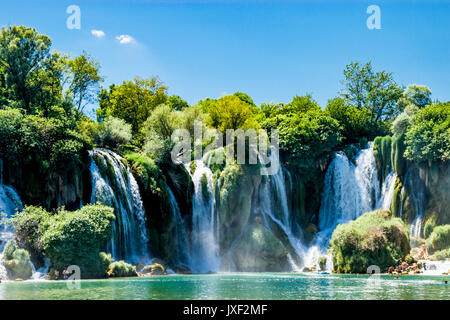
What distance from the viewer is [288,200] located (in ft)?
153

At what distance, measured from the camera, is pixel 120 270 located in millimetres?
30297

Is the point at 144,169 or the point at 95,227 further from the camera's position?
the point at 144,169

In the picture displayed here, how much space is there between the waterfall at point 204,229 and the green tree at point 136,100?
19.2m

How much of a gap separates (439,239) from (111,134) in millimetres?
29364

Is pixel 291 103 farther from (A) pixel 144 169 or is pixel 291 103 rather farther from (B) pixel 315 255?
(A) pixel 144 169

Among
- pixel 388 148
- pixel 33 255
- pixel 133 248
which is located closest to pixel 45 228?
pixel 33 255

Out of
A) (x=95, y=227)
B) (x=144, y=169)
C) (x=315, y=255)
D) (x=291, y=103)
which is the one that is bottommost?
(x=315, y=255)

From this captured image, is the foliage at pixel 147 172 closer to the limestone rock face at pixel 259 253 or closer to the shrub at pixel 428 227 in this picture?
the limestone rock face at pixel 259 253

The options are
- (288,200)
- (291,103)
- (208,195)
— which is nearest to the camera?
(208,195)

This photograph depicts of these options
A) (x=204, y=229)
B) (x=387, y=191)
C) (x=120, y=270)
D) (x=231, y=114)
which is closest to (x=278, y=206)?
(x=204, y=229)

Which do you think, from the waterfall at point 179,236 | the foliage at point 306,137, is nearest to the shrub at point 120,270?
the waterfall at point 179,236

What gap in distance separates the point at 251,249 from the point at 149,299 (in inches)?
915

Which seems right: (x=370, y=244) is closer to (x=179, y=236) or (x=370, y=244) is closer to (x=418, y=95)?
(x=179, y=236)

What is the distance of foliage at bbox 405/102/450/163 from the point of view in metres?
42.8
